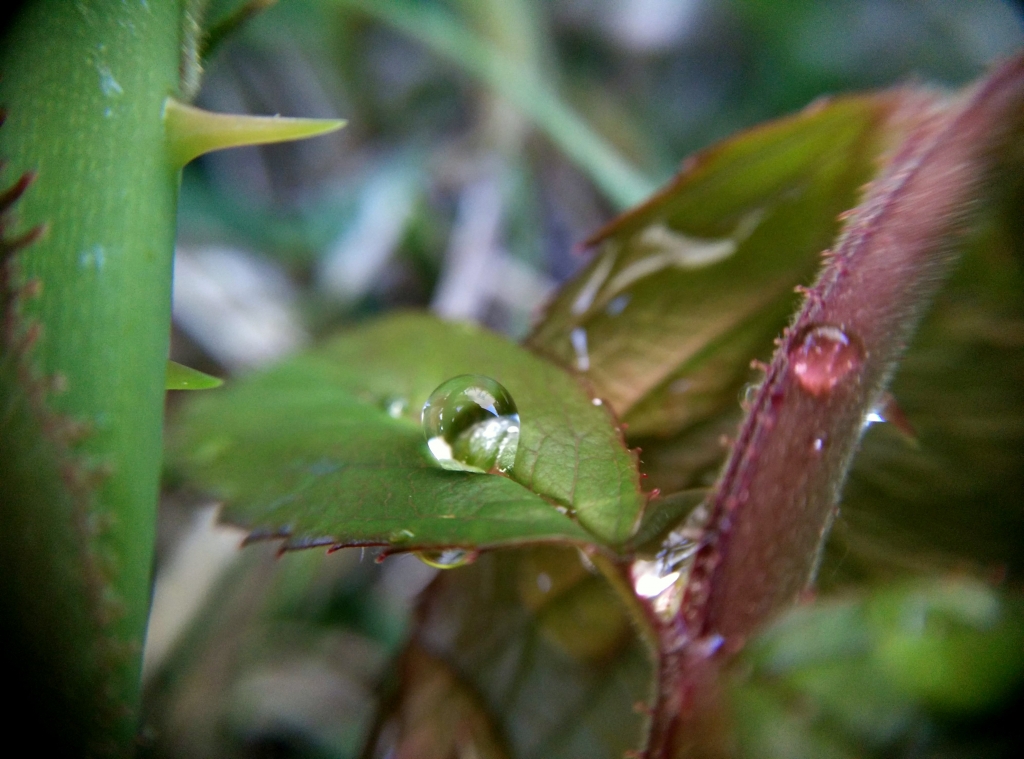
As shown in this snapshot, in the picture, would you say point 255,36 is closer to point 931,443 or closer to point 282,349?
point 282,349

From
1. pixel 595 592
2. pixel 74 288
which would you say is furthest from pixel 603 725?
pixel 74 288

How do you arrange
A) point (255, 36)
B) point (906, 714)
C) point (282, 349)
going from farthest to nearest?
point (255, 36) → point (282, 349) → point (906, 714)

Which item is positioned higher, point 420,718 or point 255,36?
point 255,36

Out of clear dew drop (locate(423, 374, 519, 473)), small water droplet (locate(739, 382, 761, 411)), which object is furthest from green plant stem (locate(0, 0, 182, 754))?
small water droplet (locate(739, 382, 761, 411))

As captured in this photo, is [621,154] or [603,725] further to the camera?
[621,154]

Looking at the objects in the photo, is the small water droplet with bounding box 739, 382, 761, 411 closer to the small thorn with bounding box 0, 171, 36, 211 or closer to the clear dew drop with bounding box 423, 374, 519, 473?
the clear dew drop with bounding box 423, 374, 519, 473

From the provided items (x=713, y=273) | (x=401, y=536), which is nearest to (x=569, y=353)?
(x=713, y=273)
